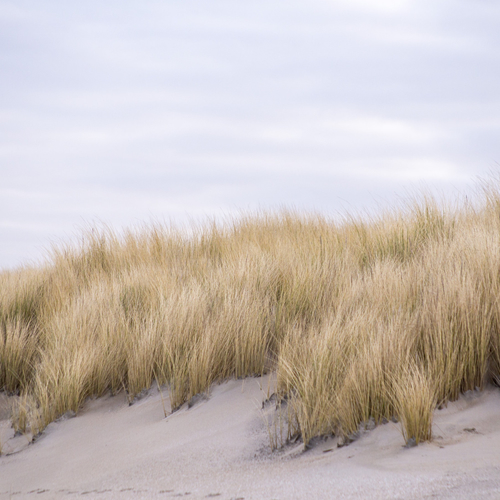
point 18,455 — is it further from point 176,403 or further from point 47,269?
point 47,269

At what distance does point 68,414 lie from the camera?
10.5 ft

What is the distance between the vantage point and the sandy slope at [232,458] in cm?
168

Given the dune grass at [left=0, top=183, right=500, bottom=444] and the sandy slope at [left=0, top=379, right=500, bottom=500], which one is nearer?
the sandy slope at [left=0, top=379, right=500, bottom=500]

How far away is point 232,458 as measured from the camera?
2.20 meters

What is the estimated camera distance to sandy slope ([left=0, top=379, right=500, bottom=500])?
168cm

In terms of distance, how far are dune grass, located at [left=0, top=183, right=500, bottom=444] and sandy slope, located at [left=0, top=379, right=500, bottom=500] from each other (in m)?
0.12

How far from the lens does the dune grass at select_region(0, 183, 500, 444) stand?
7.20 ft

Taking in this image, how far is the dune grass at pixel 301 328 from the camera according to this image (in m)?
2.20

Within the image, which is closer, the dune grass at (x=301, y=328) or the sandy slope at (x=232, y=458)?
the sandy slope at (x=232, y=458)

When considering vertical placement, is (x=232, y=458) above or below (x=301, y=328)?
below

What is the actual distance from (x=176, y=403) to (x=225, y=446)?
0.66m

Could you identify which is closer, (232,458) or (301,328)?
(232,458)

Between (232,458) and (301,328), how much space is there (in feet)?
3.23

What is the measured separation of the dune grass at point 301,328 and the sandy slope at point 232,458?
0.12m
